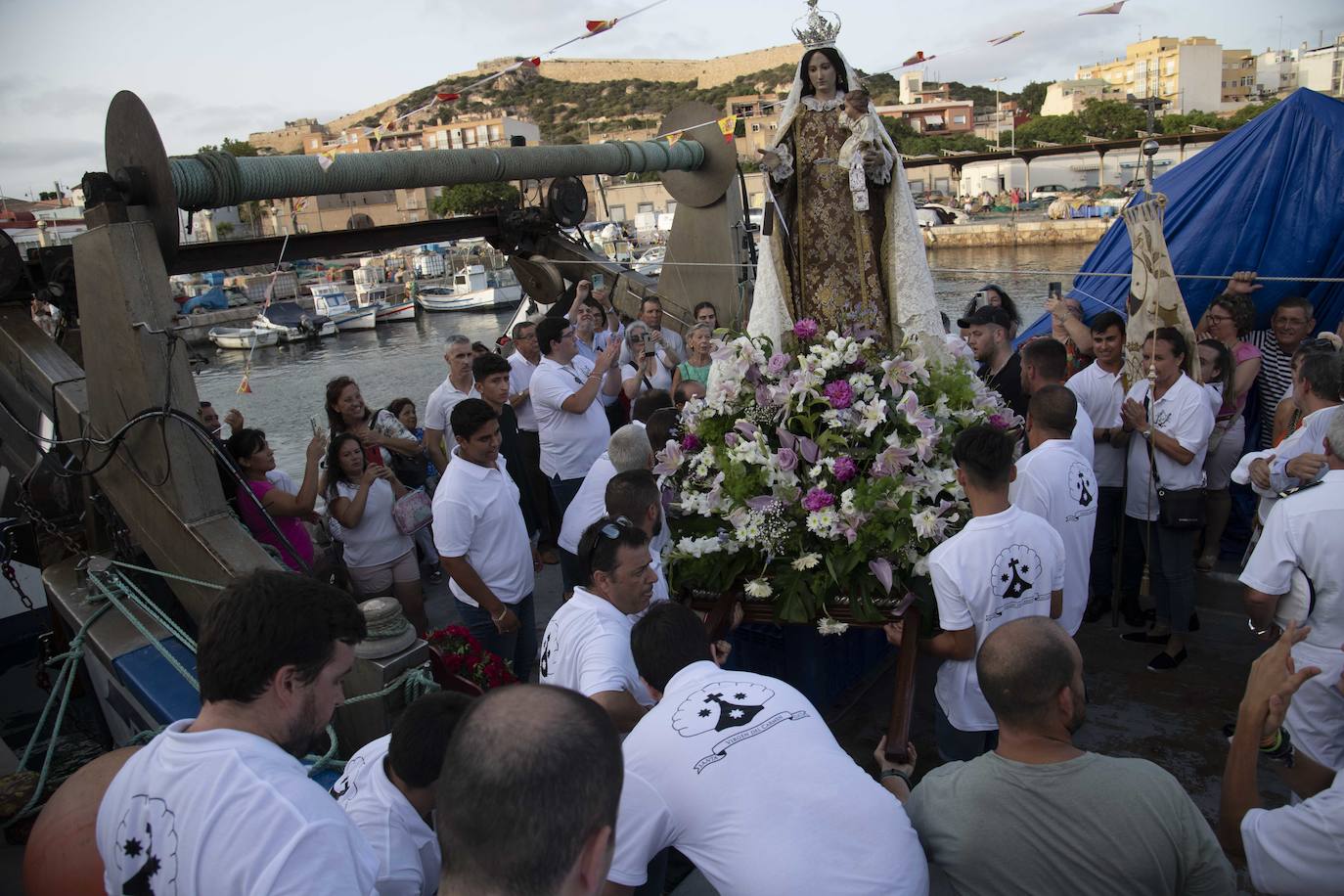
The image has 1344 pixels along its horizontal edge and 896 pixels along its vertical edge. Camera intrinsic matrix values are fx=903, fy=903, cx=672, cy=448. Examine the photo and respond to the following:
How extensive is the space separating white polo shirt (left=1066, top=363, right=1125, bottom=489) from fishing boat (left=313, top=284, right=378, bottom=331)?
3567 cm

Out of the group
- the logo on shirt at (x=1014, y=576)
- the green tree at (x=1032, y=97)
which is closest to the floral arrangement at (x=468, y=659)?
the logo on shirt at (x=1014, y=576)

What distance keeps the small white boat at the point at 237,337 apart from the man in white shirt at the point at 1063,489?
1317 inches

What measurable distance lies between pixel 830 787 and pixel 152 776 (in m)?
1.49

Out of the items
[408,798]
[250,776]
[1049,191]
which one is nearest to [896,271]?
[408,798]

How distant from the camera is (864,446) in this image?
13.1 ft

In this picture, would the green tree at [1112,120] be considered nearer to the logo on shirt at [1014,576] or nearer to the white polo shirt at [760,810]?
the logo on shirt at [1014,576]

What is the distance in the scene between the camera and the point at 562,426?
598 centimetres

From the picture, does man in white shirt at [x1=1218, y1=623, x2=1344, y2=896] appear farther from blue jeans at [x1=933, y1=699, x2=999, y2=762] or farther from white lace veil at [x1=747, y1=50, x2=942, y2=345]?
white lace veil at [x1=747, y1=50, x2=942, y2=345]

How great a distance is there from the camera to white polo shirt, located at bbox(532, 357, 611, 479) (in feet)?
19.4

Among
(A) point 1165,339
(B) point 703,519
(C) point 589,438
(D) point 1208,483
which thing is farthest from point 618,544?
(D) point 1208,483

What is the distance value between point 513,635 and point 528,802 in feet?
10.2

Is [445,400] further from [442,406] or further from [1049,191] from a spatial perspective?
[1049,191]

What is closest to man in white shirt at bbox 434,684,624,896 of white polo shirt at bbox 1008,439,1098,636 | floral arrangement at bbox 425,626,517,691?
floral arrangement at bbox 425,626,517,691

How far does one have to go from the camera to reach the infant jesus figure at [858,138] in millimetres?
4875
